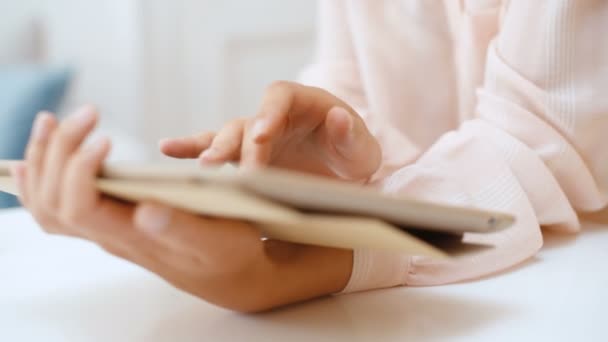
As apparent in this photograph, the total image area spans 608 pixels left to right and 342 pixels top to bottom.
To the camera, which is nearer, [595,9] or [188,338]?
[188,338]

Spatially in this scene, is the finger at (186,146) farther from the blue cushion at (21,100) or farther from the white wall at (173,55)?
the white wall at (173,55)

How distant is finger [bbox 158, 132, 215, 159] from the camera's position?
40cm

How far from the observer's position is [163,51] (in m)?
1.87

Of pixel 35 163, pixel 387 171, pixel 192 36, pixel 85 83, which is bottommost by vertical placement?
pixel 85 83

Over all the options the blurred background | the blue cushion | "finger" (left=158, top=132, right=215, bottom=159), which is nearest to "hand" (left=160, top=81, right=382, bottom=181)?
"finger" (left=158, top=132, right=215, bottom=159)

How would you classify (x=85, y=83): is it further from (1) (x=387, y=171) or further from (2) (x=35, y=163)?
(2) (x=35, y=163)

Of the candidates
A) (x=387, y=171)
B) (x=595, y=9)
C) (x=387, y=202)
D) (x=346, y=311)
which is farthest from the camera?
(x=387, y=171)

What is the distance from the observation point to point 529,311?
0.34 metres

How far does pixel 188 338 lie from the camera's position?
335 millimetres

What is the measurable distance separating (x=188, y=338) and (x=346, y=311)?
0.08 metres

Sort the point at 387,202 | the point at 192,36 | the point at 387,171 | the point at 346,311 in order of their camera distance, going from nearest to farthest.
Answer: the point at 387,202, the point at 346,311, the point at 387,171, the point at 192,36

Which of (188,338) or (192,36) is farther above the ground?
(188,338)

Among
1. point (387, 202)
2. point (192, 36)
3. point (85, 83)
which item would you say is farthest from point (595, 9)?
point (85, 83)

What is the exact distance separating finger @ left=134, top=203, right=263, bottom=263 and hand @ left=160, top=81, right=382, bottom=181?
0.07 meters
